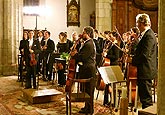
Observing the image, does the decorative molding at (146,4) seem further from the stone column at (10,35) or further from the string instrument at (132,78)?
the string instrument at (132,78)

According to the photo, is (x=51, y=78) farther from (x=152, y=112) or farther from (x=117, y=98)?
(x=152, y=112)

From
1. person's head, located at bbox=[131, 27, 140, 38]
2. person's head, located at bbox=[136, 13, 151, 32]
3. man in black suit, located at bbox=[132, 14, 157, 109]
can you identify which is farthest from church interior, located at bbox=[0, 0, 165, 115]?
person's head, located at bbox=[136, 13, 151, 32]

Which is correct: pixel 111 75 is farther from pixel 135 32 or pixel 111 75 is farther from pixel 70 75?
pixel 135 32

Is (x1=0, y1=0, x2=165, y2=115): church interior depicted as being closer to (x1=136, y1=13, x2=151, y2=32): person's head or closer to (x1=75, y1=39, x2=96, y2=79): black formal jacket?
(x1=75, y1=39, x2=96, y2=79): black formal jacket

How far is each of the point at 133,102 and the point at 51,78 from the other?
5.01 meters

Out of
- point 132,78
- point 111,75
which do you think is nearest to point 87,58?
point 111,75

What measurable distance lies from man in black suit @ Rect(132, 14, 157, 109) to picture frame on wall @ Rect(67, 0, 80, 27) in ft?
32.0

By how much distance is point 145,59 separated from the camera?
4918 mm

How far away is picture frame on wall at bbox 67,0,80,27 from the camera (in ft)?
47.8

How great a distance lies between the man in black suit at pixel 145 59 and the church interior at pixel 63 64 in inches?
10.9

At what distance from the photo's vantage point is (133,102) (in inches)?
222

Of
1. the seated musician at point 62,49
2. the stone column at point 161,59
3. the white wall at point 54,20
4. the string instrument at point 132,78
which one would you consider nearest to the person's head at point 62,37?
the seated musician at point 62,49

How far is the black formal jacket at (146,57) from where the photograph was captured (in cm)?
489

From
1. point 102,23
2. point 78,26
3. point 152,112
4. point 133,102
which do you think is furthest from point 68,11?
point 152,112
